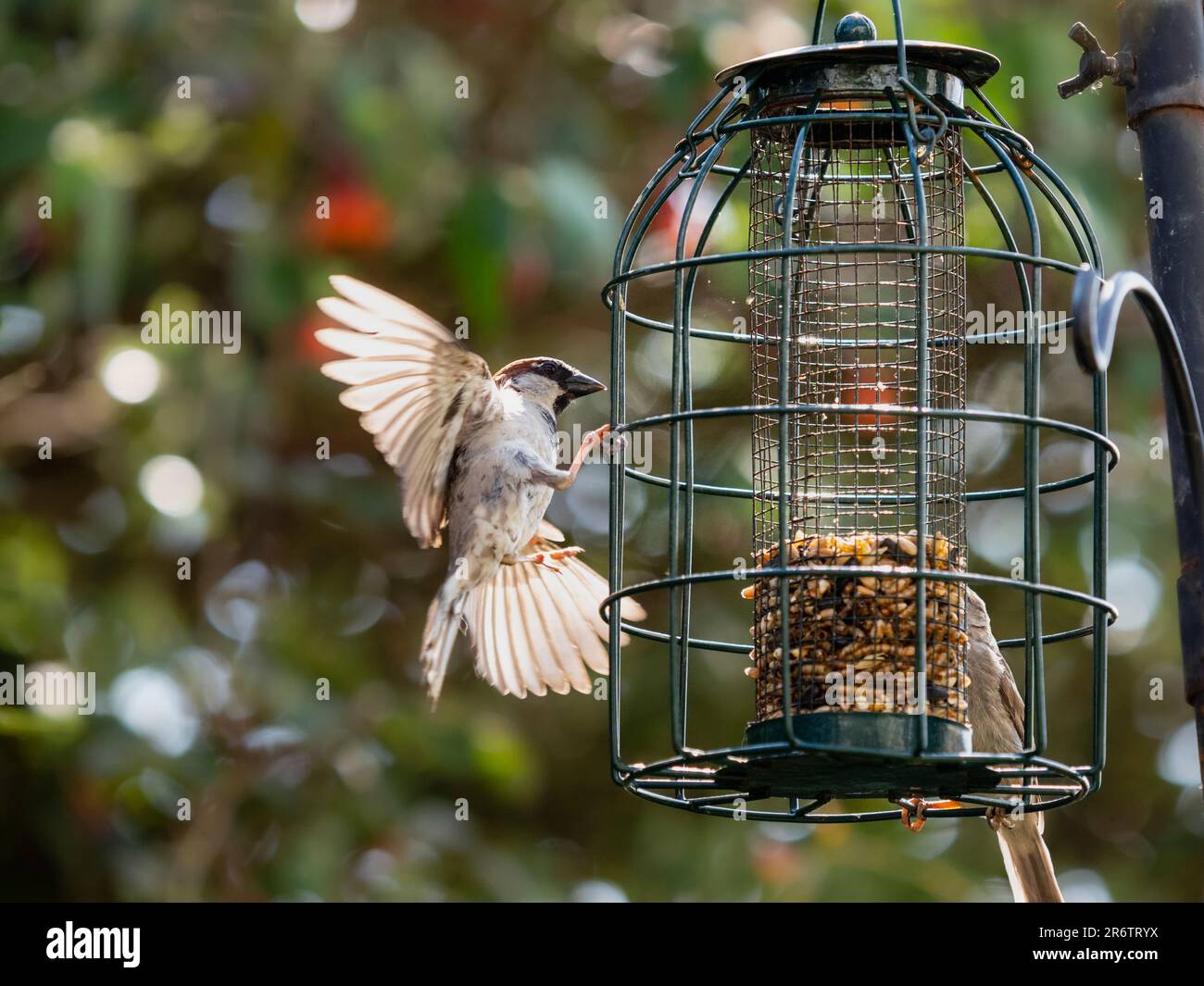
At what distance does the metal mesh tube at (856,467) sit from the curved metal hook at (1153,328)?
2.31ft

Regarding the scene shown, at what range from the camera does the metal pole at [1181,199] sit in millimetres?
4238

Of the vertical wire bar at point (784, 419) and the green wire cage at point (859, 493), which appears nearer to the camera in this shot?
the vertical wire bar at point (784, 419)

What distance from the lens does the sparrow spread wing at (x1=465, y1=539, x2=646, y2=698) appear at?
6.65m

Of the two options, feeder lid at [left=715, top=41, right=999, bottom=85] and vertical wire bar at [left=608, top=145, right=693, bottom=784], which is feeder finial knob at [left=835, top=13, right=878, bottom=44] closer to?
feeder lid at [left=715, top=41, right=999, bottom=85]

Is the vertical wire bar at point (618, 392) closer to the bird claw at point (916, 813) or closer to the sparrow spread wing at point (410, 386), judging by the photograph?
the sparrow spread wing at point (410, 386)

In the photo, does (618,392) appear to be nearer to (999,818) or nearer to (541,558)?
(541,558)

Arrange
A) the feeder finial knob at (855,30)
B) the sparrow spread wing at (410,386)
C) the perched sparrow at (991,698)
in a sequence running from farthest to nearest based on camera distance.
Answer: the perched sparrow at (991,698) < the sparrow spread wing at (410,386) < the feeder finial knob at (855,30)

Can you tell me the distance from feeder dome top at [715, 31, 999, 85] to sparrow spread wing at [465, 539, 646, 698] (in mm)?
2303

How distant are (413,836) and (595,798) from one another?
6.65 feet

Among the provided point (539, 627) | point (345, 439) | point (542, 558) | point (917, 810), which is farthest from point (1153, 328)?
point (345, 439)

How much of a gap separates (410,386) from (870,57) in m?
2.14

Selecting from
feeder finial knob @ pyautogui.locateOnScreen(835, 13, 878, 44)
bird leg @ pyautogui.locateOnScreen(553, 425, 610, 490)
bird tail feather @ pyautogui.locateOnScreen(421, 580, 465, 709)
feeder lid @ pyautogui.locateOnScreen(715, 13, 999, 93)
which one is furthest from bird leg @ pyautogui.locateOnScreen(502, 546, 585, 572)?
feeder finial knob @ pyautogui.locateOnScreen(835, 13, 878, 44)

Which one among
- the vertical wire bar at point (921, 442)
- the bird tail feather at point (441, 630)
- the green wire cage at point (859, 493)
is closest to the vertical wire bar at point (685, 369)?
the green wire cage at point (859, 493)

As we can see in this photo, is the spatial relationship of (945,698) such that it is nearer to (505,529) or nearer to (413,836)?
(505,529)
